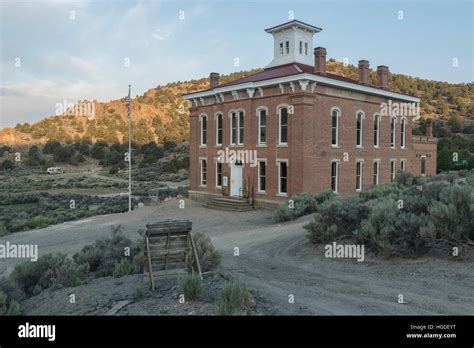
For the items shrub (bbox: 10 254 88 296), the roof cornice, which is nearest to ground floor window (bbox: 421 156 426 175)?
the roof cornice

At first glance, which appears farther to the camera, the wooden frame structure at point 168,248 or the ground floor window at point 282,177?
the ground floor window at point 282,177

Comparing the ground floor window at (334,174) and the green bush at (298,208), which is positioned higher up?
the ground floor window at (334,174)

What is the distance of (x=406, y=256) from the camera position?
30.7 ft

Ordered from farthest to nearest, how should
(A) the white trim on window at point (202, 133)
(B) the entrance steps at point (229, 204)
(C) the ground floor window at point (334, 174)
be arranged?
(A) the white trim on window at point (202, 133) → (B) the entrance steps at point (229, 204) → (C) the ground floor window at point (334, 174)

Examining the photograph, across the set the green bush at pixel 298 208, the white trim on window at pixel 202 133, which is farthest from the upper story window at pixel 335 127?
the white trim on window at pixel 202 133

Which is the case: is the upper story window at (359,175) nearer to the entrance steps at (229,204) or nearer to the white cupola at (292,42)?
the entrance steps at (229,204)

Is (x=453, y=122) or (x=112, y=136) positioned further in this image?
(x=112, y=136)

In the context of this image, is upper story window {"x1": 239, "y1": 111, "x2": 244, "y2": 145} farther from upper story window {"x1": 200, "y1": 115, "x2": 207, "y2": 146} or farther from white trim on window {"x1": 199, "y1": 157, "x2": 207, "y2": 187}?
white trim on window {"x1": 199, "y1": 157, "x2": 207, "y2": 187}

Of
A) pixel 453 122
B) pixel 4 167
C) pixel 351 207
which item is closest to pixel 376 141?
pixel 351 207

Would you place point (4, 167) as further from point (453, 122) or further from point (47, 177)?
point (453, 122)

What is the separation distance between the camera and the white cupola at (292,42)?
29734 mm

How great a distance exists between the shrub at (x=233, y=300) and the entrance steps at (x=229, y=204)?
63.3 ft

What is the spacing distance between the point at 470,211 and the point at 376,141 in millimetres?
20006

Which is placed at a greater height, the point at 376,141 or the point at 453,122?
the point at 453,122
